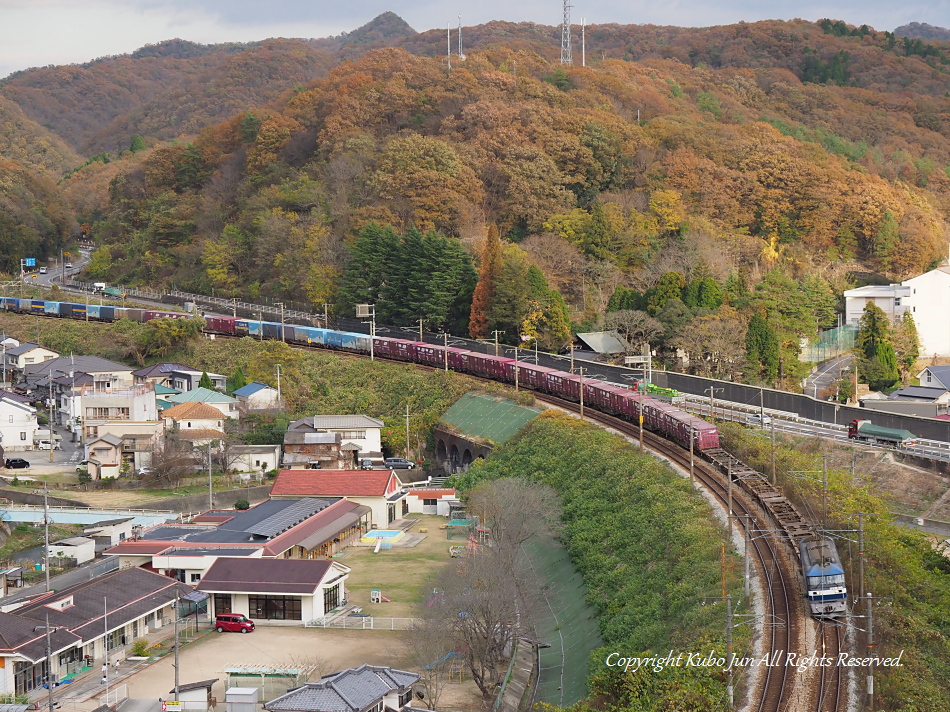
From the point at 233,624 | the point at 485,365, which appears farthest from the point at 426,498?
the point at 233,624

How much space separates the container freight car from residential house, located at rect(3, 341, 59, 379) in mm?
40073

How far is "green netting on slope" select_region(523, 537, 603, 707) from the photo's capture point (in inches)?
921

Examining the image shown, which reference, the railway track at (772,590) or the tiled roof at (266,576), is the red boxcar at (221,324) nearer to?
the railway track at (772,590)

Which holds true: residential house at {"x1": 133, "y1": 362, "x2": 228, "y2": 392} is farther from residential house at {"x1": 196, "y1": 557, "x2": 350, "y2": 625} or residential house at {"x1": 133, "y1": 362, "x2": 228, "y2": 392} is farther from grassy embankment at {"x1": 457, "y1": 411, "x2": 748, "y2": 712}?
residential house at {"x1": 196, "y1": 557, "x2": 350, "y2": 625}

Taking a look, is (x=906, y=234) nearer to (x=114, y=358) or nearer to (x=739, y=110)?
(x=739, y=110)

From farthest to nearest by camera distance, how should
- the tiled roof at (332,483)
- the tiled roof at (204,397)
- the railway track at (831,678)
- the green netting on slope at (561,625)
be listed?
1. the tiled roof at (204,397)
2. the tiled roof at (332,483)
3. the green netting on slope at (561,625)
4. the railway track at (831,678)

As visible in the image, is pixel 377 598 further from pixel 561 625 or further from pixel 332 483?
pixel 332 483

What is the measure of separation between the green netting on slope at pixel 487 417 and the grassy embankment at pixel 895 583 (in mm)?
12005

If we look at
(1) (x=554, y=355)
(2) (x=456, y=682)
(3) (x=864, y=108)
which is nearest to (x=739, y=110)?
(3) (x=864, y=108)

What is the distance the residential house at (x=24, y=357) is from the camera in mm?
59625

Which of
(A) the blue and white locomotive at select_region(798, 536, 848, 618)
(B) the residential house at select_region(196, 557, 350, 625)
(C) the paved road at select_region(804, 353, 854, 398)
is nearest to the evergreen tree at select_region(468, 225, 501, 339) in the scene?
(C) the paved road at select_region(804, 353, 854, 398)

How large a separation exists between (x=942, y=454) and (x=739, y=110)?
6133cm

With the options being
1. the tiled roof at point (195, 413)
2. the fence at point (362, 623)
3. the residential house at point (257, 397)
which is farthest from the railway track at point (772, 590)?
the residential house at point (257, 397)

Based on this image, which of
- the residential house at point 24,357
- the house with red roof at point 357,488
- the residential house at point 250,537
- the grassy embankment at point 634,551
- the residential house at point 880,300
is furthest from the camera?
the residential house at point 24,357
